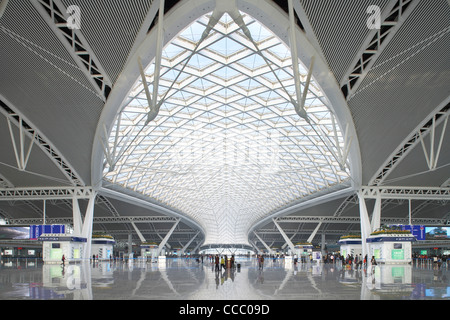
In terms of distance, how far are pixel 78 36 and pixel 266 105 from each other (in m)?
21.2

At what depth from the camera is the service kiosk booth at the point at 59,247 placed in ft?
150

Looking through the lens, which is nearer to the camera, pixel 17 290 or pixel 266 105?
pixel 17 290

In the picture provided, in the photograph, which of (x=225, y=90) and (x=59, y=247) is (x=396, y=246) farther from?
(x=59, y=247)

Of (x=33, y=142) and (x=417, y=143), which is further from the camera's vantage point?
(x=417, y=143)

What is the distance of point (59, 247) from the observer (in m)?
46.1

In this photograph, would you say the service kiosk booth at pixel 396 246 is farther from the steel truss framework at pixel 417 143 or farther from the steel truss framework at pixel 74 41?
the steel truss framework at pixel 74 41

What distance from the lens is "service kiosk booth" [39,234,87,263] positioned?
1799 inches

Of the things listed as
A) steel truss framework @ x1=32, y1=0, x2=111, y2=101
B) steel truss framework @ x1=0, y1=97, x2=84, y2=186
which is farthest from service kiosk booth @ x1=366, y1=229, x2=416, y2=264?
steel truss framework @ x1=0, y1=97, x2=84, y2=186

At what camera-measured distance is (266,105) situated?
42.3 meters

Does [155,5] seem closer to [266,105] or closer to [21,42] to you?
[21,42]

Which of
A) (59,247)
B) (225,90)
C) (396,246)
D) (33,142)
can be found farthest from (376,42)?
(59,247)

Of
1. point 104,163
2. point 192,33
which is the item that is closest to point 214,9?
point 192,33

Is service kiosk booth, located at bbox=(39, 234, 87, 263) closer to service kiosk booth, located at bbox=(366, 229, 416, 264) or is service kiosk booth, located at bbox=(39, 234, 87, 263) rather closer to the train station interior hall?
the train station interior hall
